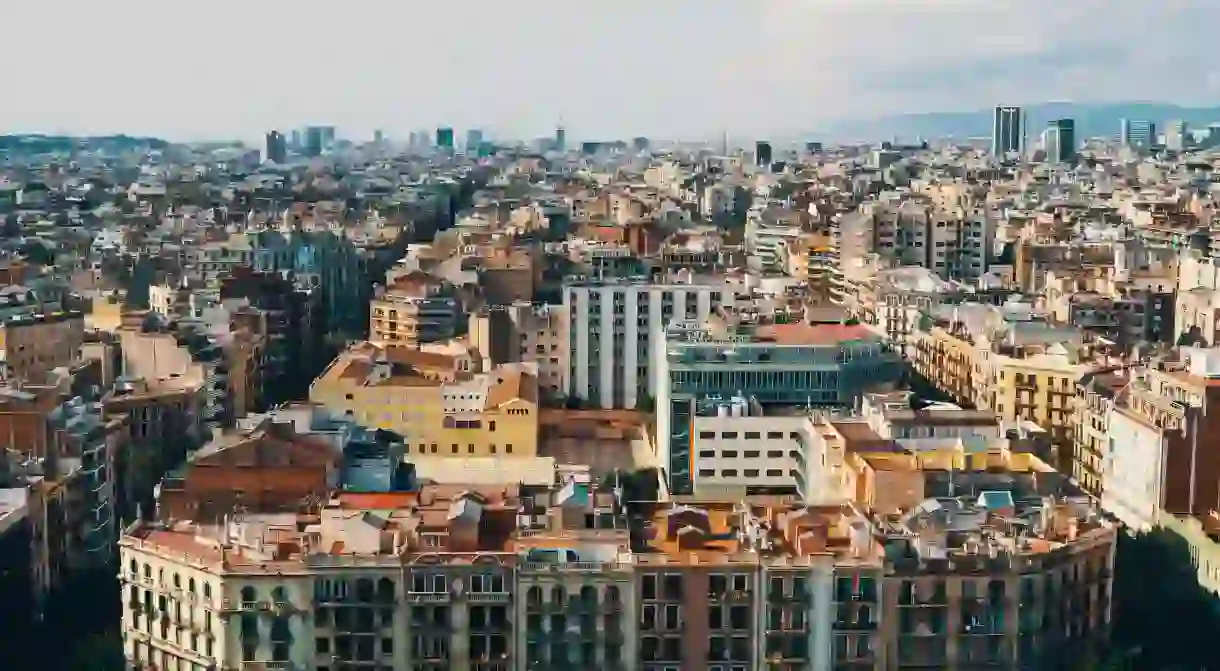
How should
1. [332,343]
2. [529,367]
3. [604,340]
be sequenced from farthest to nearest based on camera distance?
[332,343], [604,340], [529,367]

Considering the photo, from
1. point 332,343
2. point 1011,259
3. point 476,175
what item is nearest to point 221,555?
point 332,343

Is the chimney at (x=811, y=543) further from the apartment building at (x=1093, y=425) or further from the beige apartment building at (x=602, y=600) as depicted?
the apartment building at (x=1093, y=425)

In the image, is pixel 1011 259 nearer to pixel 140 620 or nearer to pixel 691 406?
pixel 691 406

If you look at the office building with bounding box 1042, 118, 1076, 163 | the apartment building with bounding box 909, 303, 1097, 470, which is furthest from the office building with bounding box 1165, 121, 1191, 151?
the apartment building with bounding box 909, 303, 1097, 470

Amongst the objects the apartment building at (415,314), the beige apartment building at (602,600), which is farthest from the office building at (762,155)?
the beige apartment building at (602,600)

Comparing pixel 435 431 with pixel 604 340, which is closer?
pixel 435 431

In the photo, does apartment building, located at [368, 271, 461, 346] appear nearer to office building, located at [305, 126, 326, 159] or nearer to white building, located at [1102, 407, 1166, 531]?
white building, located at [1102, 407, 1166, 531]

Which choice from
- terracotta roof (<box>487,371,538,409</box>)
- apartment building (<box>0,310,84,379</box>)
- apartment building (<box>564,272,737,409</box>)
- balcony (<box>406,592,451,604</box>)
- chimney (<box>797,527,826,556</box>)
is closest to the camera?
balcony (<box>406,592,451,604</box>)
